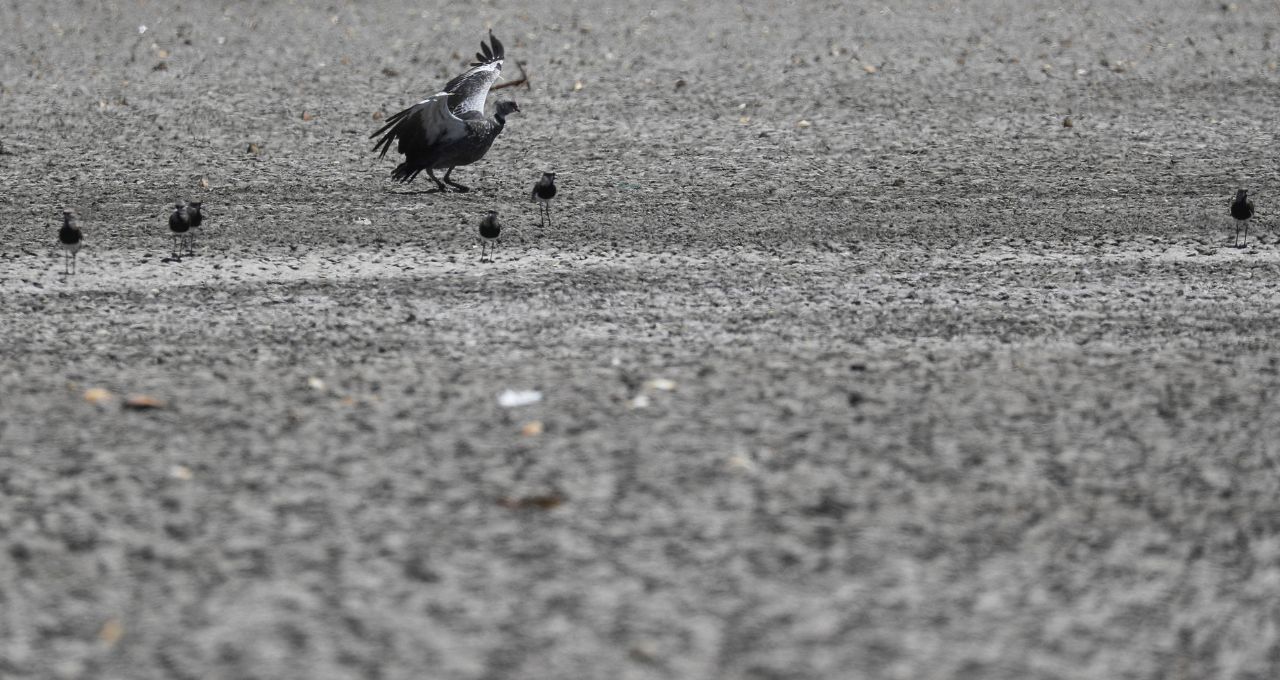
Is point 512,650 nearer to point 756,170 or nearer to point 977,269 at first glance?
point 977,269

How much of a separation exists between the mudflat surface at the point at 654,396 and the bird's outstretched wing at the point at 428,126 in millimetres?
387

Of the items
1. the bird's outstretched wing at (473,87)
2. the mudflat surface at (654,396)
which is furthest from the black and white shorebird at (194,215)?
the bird's outstretched wing at (473,87)

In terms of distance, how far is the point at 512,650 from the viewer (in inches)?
155

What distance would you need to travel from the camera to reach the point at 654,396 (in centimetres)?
582

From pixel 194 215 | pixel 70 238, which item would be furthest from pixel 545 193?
pixel 70 238

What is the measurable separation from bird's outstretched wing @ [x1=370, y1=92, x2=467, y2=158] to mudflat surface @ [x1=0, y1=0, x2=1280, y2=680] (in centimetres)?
39

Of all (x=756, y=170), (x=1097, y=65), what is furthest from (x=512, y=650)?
(x=1097, y=65)

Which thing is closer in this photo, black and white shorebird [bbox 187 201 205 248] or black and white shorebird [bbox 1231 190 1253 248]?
black and white shorebird [bbox 187 201 205 248]

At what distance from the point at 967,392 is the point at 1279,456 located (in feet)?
3.90

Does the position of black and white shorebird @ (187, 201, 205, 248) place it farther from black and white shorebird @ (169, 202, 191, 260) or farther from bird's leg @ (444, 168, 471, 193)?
bird's leg @ (444, 168, 471, 193)

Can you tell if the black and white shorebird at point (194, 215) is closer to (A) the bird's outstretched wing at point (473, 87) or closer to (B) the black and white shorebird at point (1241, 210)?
(A) the bird's outstretched wing at point (473, 87)

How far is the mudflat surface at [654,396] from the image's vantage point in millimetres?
4070

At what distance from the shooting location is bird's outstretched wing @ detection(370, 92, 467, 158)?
10031 millimetres

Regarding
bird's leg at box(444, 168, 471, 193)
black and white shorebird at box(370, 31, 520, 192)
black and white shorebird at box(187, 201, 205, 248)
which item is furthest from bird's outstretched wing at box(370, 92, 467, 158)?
black and white shorebird at box(187, 201, 205, 248)
